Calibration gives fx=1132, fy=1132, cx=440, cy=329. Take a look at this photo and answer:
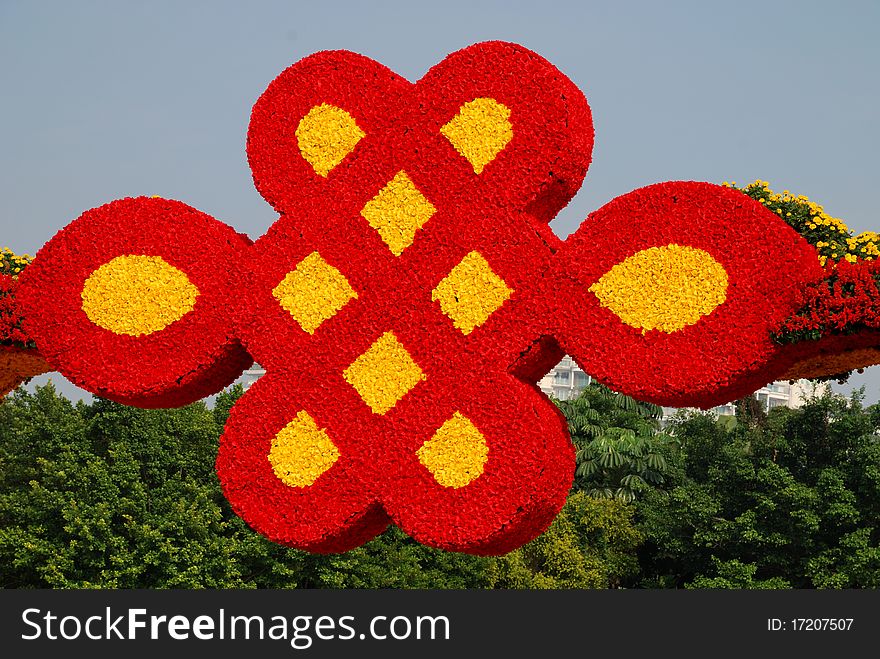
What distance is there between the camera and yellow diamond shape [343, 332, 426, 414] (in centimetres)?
890

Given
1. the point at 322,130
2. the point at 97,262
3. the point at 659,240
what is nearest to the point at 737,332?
the point at 659,240

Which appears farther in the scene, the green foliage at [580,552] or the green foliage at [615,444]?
the green foliage at [615,444]

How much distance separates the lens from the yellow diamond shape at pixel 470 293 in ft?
28.7

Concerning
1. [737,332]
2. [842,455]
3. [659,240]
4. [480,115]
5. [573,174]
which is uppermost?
[842,455]

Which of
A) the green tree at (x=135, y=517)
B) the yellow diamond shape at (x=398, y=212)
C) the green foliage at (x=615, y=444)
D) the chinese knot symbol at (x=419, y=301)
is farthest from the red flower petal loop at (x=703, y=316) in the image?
the green foliage at (x=615, y=444)

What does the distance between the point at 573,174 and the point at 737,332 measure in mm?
1755

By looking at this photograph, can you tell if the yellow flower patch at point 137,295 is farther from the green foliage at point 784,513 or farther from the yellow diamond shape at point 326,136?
the green foliage at point 784,513

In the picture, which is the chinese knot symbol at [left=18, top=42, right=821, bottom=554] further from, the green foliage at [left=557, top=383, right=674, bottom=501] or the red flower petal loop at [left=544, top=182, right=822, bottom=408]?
the green foliage at [left=557, top=383, right=674, bottom=501]

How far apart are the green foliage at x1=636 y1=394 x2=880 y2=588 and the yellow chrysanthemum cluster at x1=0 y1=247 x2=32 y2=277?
63.1 feet

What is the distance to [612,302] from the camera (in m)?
8.56

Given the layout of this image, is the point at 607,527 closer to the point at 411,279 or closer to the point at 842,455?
the point at 842,455

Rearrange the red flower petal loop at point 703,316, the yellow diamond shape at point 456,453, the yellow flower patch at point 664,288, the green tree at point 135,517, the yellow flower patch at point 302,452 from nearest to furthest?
1. the red flower petal loop at point 703,316
2. the yellow flower patch at point 664,288
3. the yellow diamond shape at point 456,453
4. the yellow flower patch at point 302,452
5. the green tree at point 135,517

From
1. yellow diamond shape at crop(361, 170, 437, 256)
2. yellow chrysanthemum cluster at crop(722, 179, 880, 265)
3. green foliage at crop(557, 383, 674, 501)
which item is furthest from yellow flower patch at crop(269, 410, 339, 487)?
green foliage at crop(557, 383, 674, 501)

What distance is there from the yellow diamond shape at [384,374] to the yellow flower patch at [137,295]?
1649 millimetres
